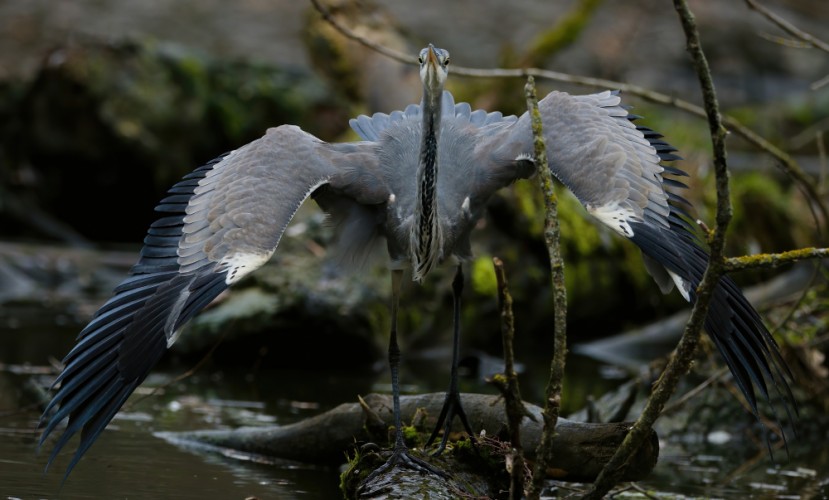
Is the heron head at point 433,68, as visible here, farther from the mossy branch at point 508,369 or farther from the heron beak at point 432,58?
the mossy branch at point 508,369

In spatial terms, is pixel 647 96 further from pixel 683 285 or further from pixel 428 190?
pixel 683 285

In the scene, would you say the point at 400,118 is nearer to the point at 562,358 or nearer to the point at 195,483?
the point at 195,483

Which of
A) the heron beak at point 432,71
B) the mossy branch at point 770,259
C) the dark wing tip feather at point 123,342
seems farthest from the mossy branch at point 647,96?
the mossy branch at point 770,259

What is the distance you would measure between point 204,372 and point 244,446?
2706 mm

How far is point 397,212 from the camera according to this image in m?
6.54

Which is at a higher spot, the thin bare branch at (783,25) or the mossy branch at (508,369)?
the thin bare branch at (783,25)

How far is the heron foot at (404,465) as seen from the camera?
523 cm

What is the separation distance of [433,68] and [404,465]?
78.2 inches

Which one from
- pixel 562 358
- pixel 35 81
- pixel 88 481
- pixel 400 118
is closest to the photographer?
pixel 562 358

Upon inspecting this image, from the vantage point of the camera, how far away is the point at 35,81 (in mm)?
14992

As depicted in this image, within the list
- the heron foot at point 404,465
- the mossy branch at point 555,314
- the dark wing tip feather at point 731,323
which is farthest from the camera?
the heron foot at point 404,465

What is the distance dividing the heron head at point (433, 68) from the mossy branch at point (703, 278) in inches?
75.2

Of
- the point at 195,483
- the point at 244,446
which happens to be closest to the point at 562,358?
the point at 195,483

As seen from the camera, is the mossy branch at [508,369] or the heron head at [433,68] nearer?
the mossy branch at [508,369]
